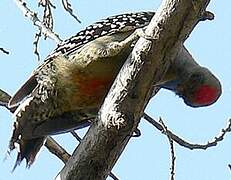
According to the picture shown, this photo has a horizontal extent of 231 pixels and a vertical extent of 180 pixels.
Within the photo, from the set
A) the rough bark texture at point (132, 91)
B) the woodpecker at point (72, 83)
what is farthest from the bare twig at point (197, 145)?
the rough bark texture at point (132, 91)

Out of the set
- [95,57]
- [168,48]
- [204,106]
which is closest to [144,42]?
[168,48]

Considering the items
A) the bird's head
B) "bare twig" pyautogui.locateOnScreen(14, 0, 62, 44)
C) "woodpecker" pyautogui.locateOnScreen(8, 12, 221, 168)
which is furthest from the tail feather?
the bird's head

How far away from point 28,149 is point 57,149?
0.46 feet

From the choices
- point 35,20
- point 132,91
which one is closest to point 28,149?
point 35,20

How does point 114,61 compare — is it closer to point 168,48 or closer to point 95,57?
point 95,57

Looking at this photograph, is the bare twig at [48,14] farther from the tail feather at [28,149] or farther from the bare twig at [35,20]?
the tail feather at [28,149]

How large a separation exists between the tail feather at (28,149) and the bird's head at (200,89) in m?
0.78

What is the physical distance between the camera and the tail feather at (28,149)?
114 inches

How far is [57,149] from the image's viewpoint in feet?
9.68

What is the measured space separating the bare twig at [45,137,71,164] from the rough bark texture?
67 centimetres

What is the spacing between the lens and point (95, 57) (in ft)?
9.41

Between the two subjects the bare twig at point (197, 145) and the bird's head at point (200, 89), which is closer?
the bare twig at point (197, 145)

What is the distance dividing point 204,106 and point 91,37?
70 cm

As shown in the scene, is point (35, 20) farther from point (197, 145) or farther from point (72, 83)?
point (197, 145)
